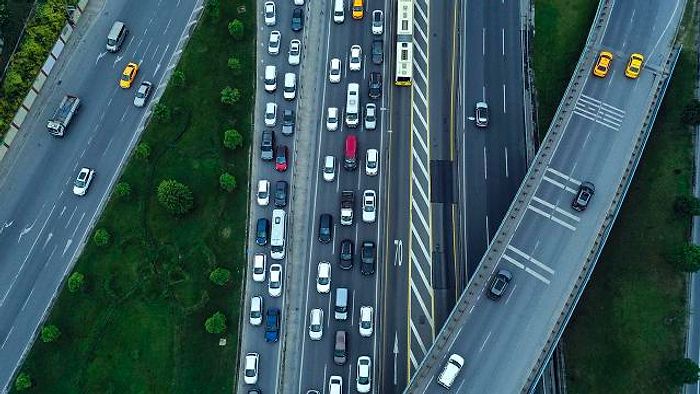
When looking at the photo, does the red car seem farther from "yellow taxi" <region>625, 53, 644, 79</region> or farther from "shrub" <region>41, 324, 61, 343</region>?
"yellow taxi" <region>625, 53, 644, 79</region>

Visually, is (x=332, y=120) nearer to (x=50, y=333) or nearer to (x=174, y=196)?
(x=174, y=196)

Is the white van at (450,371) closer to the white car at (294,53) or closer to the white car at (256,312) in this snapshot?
the white car at (256,312)

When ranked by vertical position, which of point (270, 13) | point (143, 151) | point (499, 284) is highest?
point (270, 13)

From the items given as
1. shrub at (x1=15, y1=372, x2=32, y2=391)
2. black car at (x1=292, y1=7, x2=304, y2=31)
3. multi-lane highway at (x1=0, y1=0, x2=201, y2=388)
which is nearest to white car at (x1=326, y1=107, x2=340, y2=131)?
black car at (x1=292, y1=7, x2=304, y2=31)

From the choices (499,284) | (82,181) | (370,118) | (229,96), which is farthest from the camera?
(229,96)

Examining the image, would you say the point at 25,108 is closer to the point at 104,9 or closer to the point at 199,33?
the point at 104,9

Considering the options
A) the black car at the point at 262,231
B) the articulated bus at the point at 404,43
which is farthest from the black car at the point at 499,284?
the articulated bus at the point at 404,43

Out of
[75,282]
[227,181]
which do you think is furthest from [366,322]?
[75,282]
